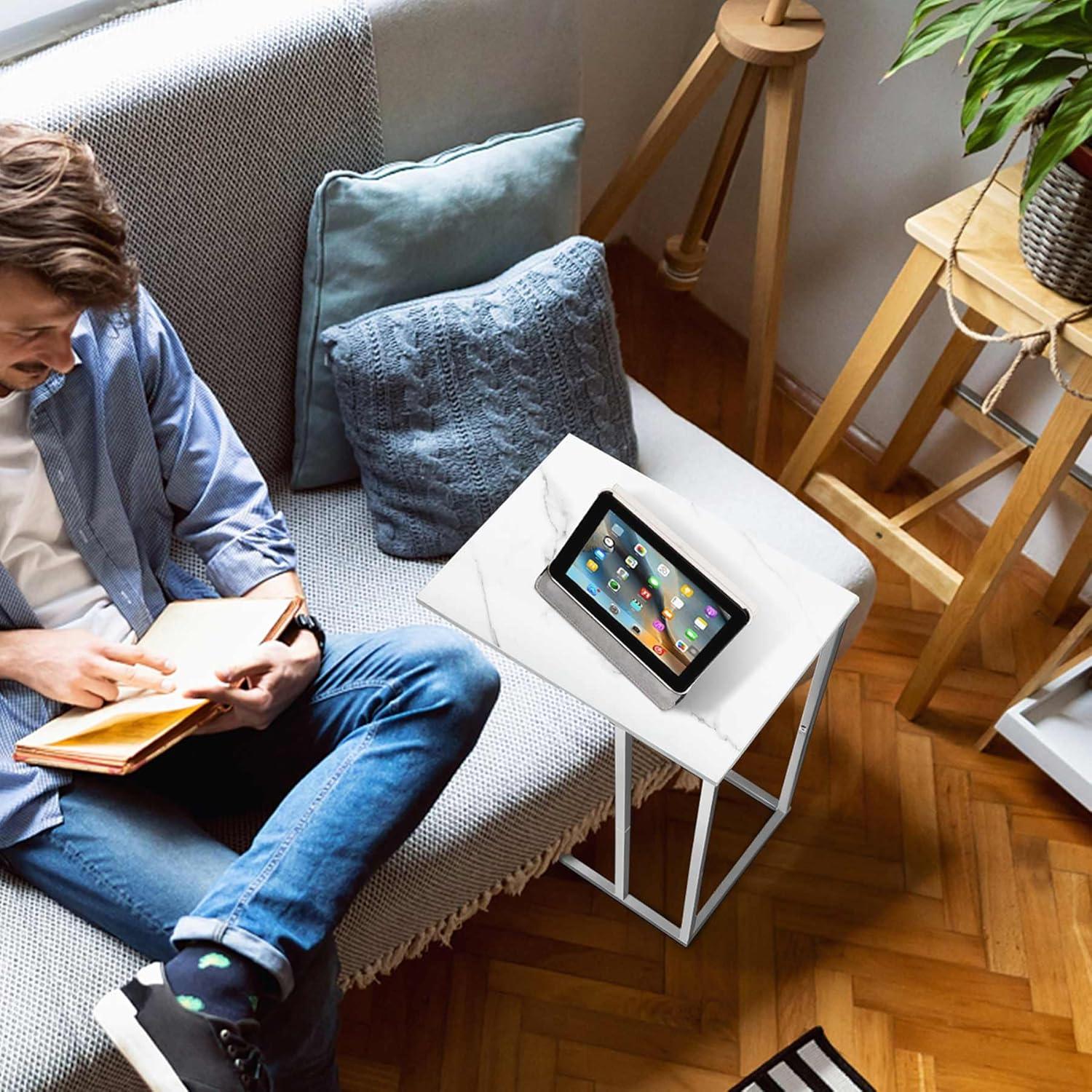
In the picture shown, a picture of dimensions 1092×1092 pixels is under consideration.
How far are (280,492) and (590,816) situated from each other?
0.57 metres

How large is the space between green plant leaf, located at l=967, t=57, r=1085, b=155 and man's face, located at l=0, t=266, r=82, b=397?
3.06ft

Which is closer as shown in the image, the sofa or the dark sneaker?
the dark sneaker

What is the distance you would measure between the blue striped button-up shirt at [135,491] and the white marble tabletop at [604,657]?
8.5 inches

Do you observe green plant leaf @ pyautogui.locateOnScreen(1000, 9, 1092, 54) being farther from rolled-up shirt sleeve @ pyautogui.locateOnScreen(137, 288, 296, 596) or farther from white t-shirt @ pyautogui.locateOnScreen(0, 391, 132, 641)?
white t-shirt @ pyautogui.locateOnScreen(0, 391, 132, 641)

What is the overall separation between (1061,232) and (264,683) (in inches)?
38.3

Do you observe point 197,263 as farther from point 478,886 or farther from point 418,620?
point 478,886

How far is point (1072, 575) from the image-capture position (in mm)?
1895

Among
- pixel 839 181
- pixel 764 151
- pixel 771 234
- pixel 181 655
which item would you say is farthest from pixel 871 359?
pixel 181 655

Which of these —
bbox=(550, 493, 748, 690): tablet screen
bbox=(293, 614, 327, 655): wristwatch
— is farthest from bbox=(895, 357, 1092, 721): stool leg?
bbox=(293, 614, 327, 655): wristwatch

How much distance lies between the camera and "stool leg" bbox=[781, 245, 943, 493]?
1552mm

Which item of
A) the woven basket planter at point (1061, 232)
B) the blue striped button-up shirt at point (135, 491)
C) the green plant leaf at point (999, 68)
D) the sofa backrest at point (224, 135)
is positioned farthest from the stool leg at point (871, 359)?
the blue striped button-up shirt at point (135, 491)

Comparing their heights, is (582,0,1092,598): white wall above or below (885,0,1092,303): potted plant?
below

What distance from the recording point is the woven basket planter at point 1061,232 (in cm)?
132

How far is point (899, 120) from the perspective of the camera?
1.86 m
